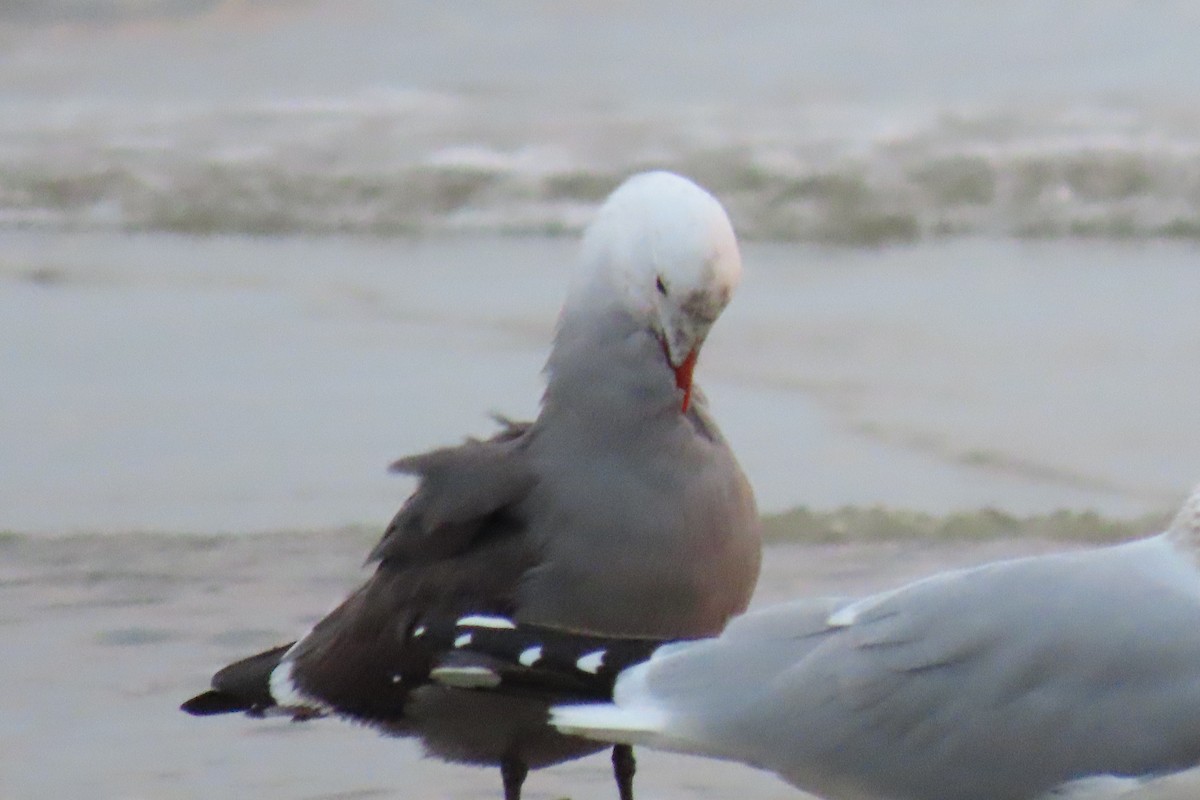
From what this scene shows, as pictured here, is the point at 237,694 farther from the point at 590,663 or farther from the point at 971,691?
the point at 971,691

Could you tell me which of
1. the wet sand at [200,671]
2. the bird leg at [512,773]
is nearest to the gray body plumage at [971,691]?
the wet sand at [200,671]

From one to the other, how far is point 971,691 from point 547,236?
560 cm

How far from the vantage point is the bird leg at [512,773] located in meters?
3.08

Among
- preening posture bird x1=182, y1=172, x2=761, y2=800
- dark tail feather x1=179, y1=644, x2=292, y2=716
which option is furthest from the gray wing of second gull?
dark tail feather x1=179, y1=644, x2=292, y2=716

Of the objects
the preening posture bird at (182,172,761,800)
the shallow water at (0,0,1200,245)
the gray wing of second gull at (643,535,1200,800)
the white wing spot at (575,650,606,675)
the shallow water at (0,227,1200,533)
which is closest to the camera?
the gray wing of second gull at (643,535,1200,800)

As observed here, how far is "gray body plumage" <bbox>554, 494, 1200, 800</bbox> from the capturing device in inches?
98.2

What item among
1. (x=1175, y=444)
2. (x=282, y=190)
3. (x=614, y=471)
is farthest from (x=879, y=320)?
(x=614, y=471)

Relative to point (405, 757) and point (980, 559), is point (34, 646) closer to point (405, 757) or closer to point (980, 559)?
point (405, 757)

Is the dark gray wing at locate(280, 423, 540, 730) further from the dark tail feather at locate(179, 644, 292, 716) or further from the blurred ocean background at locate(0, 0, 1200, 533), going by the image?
the blurred ocean background at locate(0, 0, 1200, 533)

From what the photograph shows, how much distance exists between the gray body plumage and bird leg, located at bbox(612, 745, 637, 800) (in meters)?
0.49

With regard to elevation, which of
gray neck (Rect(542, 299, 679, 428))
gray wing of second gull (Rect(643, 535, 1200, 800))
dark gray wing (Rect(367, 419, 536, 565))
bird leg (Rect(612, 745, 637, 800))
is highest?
gray neck (Rect(542, 299, 679, 428))

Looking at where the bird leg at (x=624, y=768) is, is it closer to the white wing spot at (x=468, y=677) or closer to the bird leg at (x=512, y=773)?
the bird leg at (x=512, y=773)

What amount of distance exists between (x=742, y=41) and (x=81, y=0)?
374 centimetres

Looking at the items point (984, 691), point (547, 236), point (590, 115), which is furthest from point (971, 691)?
point (590, 115)
